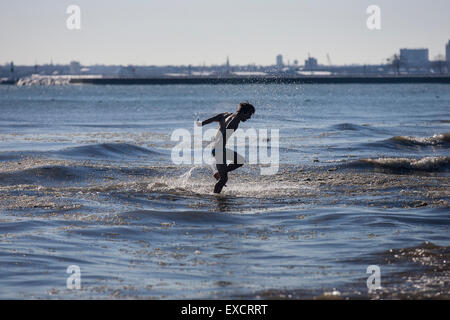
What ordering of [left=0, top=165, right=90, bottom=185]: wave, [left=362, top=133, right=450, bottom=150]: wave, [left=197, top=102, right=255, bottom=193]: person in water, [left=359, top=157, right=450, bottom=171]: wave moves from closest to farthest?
[left=197, top=102, right=255, bottom=193]: person in water, [left=0, top=165, right=90, bottom=185]: wave, [left=359, top=157, right=450, bottom=171]: wave, [left=362, top=133, right=450, bottom=150]: wave

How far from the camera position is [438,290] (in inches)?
332

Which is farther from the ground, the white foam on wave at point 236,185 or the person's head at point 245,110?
the person's head at point 245,110

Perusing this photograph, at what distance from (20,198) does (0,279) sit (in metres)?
5.79

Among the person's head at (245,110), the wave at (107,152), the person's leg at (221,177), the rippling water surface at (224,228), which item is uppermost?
the person's head at (245,110)

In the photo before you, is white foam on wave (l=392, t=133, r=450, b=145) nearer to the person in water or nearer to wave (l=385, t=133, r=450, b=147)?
Answer: wave (l=385, t=133, r=450, b=147)

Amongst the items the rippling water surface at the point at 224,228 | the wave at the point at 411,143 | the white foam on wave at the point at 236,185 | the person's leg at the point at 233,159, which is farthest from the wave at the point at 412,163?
the person's leg at the point at 233,159

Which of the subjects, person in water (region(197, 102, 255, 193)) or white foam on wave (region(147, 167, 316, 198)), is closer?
person in water (region(197, 102, 255, 193))

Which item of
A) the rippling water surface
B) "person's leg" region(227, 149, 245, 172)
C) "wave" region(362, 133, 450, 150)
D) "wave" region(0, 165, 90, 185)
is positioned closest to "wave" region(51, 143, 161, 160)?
the rippling water surface

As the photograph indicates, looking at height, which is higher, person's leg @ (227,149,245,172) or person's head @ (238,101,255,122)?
person's head @ (238,101,255,122)

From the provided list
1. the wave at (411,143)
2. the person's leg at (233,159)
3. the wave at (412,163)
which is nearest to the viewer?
the person's leg at (233,159)

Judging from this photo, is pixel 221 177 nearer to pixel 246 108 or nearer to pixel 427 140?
pixel 246 108

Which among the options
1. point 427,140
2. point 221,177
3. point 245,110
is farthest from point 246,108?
point 427,140

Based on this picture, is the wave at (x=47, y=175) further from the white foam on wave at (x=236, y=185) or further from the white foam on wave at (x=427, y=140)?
the white foam on wave at (x=427, y=140)
